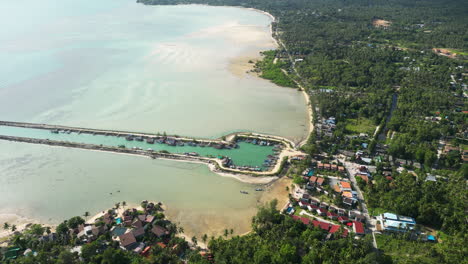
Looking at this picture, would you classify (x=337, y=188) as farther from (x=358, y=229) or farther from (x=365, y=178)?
(x=358, y=229)

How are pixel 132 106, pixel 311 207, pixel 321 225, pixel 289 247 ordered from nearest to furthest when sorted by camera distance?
pixel 289 247 < pixel 321 225 < pixel 311 207 < pixel 132 106

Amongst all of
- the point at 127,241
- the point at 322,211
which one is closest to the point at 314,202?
the point at 322,211

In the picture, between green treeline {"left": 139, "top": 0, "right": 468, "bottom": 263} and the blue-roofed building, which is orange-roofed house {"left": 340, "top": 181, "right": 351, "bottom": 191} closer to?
green treeline {"left": 139, "top": 0, "right": 468, "bottom": 263}

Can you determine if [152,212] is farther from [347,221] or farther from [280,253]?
[347,221]

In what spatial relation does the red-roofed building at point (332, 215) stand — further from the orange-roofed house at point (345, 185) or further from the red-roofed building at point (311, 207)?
the orange-roofed house at point (345, 185)

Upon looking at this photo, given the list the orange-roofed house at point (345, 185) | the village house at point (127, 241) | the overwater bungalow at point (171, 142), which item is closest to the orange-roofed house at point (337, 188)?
the orange-roofed house at point (345, 185)
